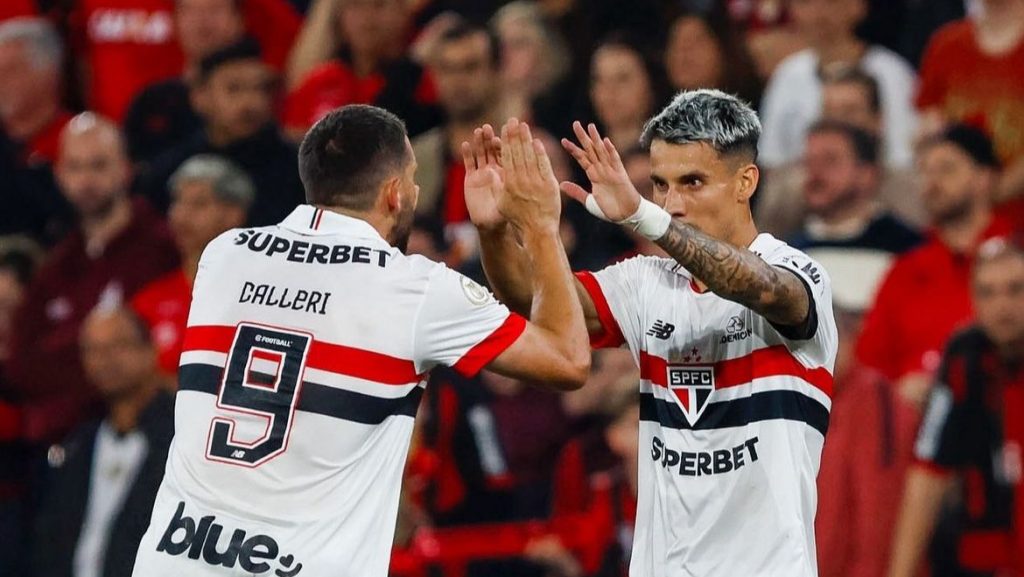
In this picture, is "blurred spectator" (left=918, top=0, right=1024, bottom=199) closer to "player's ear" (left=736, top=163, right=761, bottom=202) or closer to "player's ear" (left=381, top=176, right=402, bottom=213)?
"player's ear" (left=736, top=163, right=761, bottom=202)

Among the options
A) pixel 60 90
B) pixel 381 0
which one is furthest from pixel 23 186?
pixel 381 0

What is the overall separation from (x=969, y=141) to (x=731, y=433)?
13.5ft

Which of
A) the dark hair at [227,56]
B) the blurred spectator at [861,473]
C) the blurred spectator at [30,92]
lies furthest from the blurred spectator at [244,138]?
the blurred spectator at [861,473]

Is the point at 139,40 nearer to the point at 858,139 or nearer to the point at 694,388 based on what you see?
the point at 858,139

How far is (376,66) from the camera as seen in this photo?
11148 mm

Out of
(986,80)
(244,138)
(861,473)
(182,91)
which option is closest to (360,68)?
(244,138)

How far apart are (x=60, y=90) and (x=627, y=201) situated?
796 centimetres

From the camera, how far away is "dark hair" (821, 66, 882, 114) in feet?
31.1

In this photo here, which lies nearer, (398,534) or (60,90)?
(398,534)

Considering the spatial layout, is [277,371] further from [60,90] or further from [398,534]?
[60,90]

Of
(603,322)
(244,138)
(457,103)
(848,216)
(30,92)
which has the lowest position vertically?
(603,322)

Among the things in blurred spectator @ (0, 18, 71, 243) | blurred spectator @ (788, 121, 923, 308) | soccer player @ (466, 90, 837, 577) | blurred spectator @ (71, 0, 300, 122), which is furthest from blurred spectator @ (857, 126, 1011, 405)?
blurred spectator @ (0, 18, 71, 243)

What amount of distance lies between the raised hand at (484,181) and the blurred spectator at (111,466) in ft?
13.1

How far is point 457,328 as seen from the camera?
17.6ft
